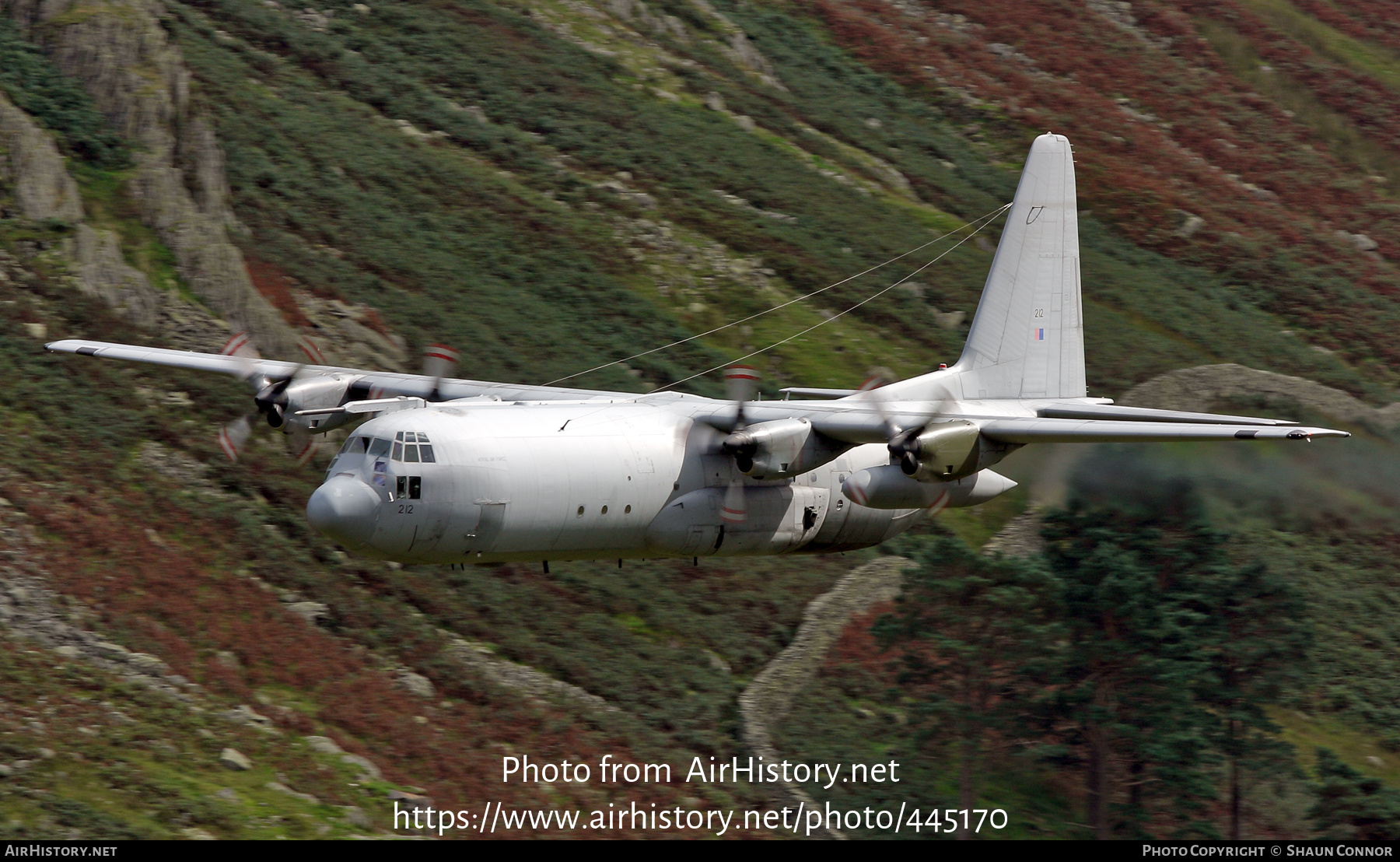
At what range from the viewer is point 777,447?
23812mm

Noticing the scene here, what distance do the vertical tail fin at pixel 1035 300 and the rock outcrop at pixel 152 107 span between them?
679 inches

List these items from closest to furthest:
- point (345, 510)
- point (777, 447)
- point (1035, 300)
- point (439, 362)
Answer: point (345, 510) < point (777, 447) < point (439, 362) < point (1035, 300)

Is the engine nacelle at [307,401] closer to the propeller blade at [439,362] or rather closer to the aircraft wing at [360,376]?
the aircraft wing at [360,376]

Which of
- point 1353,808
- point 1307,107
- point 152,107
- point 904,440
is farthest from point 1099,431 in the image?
point 1307,107

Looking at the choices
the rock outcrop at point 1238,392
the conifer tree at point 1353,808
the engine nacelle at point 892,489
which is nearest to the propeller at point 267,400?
the engine nacelle at point 892,489

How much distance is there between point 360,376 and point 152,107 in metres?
15.6

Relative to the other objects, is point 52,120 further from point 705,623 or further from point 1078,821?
point 1078,821

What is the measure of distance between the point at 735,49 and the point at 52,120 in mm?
32686

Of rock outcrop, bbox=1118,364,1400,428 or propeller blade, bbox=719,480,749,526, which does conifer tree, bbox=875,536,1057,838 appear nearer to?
propeller blade, bbox=719,480,749,526

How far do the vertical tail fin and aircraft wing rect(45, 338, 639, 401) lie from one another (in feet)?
25.5

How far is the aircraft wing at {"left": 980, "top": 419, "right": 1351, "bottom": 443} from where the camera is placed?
895 inches

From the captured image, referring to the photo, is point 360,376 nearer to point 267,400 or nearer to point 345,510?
point 267,400

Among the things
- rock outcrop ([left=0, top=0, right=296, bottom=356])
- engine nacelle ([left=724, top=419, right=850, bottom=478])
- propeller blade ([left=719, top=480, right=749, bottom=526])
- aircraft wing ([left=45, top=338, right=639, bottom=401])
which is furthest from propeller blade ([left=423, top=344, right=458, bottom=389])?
rock outcrop ([left=0, top=0, right=296, bottom=356])

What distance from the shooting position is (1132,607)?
3453cm
